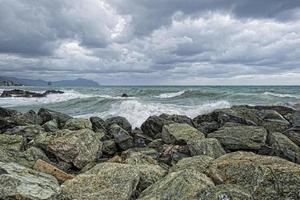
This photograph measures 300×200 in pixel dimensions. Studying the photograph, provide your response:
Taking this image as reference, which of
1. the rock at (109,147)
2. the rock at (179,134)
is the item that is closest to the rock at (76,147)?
the rock at (109,147)

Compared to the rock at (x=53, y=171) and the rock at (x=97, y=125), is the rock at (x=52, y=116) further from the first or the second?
the rock at (x=53, y=171)

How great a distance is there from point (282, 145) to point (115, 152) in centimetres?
416

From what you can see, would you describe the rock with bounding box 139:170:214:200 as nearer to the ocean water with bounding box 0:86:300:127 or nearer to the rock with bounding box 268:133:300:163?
the rock with bounding box 268:133:300:163

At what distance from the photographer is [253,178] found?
5.63 meters

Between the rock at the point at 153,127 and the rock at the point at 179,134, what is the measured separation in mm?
1647

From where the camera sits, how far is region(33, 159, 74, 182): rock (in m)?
6.89

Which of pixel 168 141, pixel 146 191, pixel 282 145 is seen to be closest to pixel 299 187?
pixel 146 191

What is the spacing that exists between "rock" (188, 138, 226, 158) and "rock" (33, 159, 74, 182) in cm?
275

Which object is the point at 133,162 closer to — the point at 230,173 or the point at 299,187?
the point at 230,173

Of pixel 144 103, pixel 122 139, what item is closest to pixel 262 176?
pixel 122 139

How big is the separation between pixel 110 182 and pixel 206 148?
10.2ft

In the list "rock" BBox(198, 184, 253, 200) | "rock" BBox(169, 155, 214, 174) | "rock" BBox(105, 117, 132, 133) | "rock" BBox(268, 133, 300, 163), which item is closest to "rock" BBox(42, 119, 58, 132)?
"rock" BBox(105, 117, 132, 133)

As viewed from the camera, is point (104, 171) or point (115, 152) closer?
point (104, 171)

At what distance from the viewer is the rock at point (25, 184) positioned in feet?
17.5
